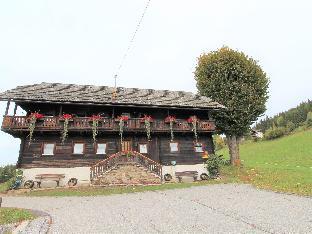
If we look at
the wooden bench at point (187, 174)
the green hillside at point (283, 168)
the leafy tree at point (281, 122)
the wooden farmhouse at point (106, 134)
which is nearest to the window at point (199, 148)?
the wooden farmhouse at point (106, 134)

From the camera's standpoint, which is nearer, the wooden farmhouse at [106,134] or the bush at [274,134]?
the wooden farmhouse at [106,134]

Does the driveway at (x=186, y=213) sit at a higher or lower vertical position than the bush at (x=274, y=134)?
lower

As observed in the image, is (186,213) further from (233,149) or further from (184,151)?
(233,149)

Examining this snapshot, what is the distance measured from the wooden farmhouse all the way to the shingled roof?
0.08 m

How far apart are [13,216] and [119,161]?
39.4ft

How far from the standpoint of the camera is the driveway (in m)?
9.91

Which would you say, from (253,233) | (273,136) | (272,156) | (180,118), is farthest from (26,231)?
(273,136)

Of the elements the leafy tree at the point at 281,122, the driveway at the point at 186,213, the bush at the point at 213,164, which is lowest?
the driveway at the point at 186,213

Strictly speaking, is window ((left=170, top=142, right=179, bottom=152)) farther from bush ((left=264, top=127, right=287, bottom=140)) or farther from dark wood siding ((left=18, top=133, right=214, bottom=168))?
bush ((left=264, top=127, right=287, bottom=140))

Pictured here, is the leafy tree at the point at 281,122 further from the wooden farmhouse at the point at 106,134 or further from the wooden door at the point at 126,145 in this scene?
the wooden door at the point at 126,145

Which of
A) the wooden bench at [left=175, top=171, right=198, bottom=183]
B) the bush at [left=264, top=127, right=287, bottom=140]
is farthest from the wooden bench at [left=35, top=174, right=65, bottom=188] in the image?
the bush at [left=264, top=127, right=287, bottom=140]

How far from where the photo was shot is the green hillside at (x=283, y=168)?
21.5 metres

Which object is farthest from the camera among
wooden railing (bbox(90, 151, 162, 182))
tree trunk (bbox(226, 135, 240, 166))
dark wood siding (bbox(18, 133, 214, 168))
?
tree trunk (bbox(226, 135, 240, 166))

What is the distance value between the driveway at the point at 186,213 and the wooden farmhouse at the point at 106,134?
7.23m
